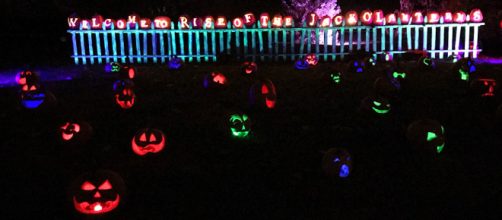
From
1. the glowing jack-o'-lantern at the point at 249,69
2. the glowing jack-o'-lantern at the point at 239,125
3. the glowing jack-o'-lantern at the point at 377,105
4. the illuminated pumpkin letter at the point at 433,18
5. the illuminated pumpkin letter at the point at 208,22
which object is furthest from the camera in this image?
the illuminated pumpkin letter at the point at 208,22

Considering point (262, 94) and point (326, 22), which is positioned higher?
point (326, 22)

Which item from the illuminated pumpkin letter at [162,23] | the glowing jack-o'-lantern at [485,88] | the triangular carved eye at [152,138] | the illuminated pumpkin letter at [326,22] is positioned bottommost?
the triangular carved eye at [152,138]

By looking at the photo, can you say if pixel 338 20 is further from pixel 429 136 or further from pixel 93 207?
pixel 93 207

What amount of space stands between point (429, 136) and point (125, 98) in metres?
4.29

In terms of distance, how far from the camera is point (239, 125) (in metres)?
5.62

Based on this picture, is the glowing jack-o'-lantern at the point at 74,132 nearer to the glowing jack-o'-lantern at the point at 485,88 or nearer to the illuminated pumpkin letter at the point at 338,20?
the glowing jack-o'-lantern at the point at 485,88

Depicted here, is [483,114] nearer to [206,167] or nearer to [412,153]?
[412,153]

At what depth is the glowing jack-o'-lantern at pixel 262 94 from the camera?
23.0 ft

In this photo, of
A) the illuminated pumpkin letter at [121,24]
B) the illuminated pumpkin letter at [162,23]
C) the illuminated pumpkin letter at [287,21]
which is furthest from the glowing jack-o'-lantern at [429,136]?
the illuminated pumpkin letter at [121,24]

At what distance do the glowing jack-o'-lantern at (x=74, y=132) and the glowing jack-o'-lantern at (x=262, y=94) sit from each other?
2.40 meters

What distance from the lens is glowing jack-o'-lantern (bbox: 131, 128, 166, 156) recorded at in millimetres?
5113

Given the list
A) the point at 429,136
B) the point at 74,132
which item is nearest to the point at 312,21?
the point at 429,136

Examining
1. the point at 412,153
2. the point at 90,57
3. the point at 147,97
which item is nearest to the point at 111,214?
the point at 412,153

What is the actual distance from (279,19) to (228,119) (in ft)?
32.3
